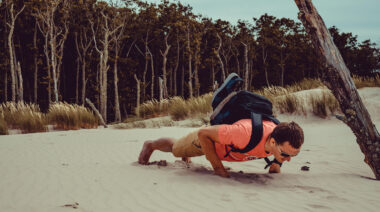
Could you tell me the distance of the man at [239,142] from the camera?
111 inches

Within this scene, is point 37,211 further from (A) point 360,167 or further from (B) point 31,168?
(A) point 360,167

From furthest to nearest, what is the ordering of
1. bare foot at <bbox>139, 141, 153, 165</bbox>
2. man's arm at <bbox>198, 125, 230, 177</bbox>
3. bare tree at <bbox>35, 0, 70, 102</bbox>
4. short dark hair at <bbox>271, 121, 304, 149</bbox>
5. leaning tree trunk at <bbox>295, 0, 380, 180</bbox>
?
bare tree at <bbox>35, 0, 70, 102</bbox>, bare foot at <bbox>139, 141, 153, 165</bbox>, leaning tree trunk at <bbox>295, 0, 380, 180</bbox>, man's arm at <bbox>198, 125, 230, 177</bbox>, short dark hair at <bbox>271, 121, 304, 149</bbox>

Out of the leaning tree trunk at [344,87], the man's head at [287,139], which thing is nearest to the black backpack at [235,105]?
the man's head at [287,139]

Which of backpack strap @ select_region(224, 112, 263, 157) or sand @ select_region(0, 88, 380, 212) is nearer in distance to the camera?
sand @ select_region(0, 88, 380, 212)

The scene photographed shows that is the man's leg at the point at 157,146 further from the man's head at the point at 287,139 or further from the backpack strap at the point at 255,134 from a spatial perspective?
the man's head at the point at 287,139

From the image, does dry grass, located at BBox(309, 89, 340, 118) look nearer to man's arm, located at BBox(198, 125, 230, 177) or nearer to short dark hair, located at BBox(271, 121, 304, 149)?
man's arm, located at BBox(198, 125, 230, 177)

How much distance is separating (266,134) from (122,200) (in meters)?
1.37

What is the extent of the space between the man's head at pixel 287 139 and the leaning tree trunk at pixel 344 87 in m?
1.24

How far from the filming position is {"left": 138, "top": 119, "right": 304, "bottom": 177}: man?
2.82m

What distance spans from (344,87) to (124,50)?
35.9m

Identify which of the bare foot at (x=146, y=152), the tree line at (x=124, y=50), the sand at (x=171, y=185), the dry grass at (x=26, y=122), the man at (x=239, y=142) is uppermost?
the tree line at (x=124, y=50)

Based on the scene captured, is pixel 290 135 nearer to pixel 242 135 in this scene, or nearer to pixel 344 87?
pixel 242 135

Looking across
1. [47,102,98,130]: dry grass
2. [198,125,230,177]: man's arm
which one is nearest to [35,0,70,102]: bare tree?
[47,102,98,130]: dry grass

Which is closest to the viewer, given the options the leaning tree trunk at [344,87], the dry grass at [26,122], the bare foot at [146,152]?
the leaning tree trunk at [344,87]
